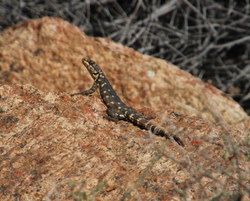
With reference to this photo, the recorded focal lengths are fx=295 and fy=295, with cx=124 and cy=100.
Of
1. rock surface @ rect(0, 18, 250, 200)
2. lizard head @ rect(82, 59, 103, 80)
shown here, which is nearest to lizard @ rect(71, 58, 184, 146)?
→ lizard head @ rect(82, 59, 103, 80)

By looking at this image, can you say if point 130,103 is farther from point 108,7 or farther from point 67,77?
point 108,7

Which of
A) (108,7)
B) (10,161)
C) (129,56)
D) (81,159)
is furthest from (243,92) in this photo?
(10,161)

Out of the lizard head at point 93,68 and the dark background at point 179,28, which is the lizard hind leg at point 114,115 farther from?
the dark background at point 179,28

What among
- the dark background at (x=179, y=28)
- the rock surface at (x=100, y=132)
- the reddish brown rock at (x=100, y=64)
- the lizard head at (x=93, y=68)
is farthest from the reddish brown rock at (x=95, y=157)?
the dark background at (x=179, y=28)

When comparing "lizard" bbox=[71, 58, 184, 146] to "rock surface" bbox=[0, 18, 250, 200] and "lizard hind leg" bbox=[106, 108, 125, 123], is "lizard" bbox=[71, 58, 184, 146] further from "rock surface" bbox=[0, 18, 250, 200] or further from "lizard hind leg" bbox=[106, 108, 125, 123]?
"rock surface" bbox=[0, 18, 250, 200]

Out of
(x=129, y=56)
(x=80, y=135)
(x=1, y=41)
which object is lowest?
(x=1, y=41)

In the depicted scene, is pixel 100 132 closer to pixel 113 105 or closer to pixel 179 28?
pixel 113 105

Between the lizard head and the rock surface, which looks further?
the lizard head
